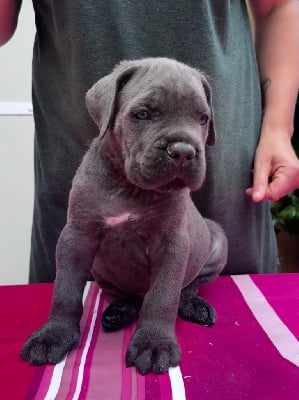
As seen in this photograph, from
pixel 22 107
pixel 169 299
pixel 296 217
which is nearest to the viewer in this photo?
pixel 169 299

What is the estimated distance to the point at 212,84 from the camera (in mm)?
1292

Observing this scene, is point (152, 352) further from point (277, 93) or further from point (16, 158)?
point (16, 158)

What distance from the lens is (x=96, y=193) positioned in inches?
39.9

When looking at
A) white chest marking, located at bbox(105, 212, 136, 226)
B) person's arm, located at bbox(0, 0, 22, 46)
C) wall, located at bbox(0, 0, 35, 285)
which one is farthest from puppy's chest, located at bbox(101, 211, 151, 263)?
wall, located at bbox(0, 0, 35, 285)

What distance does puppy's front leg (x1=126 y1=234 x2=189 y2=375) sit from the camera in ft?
3.00

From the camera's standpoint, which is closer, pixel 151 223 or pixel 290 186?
pixel 151 223

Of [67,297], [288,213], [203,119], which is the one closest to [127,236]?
[67,297]

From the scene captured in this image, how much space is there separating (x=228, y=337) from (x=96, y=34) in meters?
0.78

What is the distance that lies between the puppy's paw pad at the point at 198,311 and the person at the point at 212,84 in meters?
0.34

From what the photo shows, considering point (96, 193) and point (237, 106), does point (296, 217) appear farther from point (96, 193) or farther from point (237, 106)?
point (96, 193)

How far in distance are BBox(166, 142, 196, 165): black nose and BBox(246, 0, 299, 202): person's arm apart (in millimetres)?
510

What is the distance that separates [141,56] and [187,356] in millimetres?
723

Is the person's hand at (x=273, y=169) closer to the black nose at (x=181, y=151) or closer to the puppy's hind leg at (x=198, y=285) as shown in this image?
the puppy's hind leg at (x=198, y=285)

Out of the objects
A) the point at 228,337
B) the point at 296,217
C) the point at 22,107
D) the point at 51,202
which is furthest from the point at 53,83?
the point at 296,217
